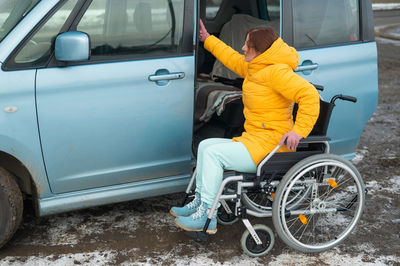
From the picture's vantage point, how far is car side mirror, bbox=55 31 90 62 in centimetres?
316

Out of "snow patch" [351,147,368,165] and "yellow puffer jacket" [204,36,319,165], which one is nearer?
"yellow puffer jacket" [204,36,319,165]

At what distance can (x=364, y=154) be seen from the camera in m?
5.55

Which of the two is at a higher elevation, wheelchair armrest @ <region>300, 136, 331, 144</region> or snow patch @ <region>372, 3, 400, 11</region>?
wheelchair armrest @ <region>300, 136, 331, 144</region>

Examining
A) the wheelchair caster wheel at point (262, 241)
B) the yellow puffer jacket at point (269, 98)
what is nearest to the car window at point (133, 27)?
the yellow puffer jacket at point (269, 98)


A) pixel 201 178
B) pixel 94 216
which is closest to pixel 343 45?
pixel 201 178

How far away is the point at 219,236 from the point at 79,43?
1603mm

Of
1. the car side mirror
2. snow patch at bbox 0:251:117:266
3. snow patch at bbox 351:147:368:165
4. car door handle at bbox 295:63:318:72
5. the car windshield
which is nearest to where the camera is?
the car side mirror

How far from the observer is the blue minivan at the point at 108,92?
3240 millimetres

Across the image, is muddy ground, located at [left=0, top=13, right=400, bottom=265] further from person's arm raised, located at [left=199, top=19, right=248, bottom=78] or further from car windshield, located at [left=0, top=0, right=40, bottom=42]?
car windshield, located at [left=0, top=0, right=40, bottom=42]

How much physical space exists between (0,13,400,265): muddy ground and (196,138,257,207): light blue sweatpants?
17.3 inches

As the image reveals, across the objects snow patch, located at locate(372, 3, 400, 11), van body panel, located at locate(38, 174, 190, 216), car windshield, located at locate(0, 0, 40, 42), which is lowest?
snow patch, located at locate(372, 3, 400, 11)

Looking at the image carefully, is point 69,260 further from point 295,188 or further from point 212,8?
point 212,8

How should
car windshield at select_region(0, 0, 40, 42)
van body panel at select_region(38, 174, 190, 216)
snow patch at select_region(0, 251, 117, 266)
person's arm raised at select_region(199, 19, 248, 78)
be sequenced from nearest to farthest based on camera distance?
car windshield at select_region(0, 0, 40, 42)
snow patch at select_region(0, 251, 117, 266)
van body panel at select_region(38, 174, 190, 216)
person's arm raised at select_region(199, 19, 248, 78)

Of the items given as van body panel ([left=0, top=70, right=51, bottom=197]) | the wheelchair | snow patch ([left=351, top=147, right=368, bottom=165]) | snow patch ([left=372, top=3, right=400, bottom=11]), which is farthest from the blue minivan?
snow patch ([left=372, top=3, right=400, bottom=11])
